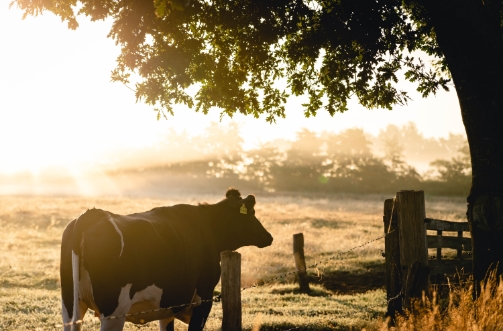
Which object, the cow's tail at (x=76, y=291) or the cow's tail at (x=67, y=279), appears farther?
the cow's tail at (x=67, y=279)

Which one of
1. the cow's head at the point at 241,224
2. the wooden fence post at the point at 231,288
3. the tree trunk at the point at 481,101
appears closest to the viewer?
the wooden fence post at the point at 231,288

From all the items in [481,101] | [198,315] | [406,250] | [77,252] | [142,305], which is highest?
[481,101]

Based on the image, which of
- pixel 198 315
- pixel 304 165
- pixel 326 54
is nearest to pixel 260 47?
pixel 326 54

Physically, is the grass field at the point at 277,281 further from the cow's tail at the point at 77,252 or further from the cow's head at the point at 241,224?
the cow's tail at the point at 77,252

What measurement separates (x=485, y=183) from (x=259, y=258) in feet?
38.1

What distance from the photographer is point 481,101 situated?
7.89 m

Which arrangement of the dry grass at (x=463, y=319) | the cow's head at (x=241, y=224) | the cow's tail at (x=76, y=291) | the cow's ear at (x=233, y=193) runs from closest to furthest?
the dry grass at (x=463, y=319) < the cow's tail at (x=76, y=291) < the cow's head at (x=241, y=224) < the cow's ear at (x=233, y=193)

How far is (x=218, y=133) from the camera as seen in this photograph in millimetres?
102688

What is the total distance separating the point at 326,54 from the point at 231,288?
21.7 feet

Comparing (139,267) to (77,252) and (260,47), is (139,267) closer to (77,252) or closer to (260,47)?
(77,252)

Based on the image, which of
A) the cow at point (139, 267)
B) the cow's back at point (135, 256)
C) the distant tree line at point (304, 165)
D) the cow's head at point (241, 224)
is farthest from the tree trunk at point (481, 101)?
the distant tree line at point (304, 165)

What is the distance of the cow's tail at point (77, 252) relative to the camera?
6.02 m

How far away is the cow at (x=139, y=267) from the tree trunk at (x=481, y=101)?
397 centimetres

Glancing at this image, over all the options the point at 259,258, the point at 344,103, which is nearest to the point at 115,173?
the point at 259,258
